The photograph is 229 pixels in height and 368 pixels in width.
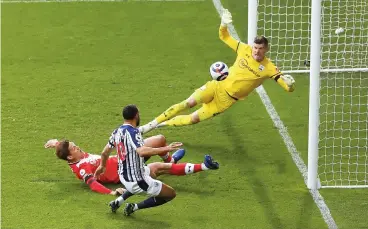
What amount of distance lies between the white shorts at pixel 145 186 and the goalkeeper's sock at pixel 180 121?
85.8 inches

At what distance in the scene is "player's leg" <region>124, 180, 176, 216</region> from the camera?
32.9 ft

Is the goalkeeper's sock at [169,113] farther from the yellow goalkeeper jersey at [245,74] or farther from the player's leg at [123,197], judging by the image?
the player's leg at [123,197]

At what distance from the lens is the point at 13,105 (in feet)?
43.9

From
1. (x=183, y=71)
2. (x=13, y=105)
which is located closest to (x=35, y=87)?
(x=13, y=105)

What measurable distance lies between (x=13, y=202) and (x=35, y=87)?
3.77 meters

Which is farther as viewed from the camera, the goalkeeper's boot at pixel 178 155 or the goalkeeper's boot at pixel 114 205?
the goalkeeper's boot at pixel 178 155

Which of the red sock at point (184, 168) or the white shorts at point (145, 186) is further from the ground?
the red sock at point (184, 168)

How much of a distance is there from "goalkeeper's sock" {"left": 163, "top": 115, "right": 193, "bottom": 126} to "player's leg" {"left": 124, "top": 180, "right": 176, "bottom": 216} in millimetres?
2083

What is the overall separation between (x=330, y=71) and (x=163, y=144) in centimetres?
459

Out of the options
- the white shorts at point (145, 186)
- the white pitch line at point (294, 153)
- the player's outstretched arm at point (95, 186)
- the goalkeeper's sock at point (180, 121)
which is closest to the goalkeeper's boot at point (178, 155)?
the goalkeeper's sock at point (180, 121)

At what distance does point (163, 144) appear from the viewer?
36.8 ft

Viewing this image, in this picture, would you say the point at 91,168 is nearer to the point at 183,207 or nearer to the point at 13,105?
the point at 183,207

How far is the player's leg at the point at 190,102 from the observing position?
11.9m

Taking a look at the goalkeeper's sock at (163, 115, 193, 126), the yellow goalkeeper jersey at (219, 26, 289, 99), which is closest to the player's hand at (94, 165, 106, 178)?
the goalkeeper's sock at (163, 115, 193, 126)
